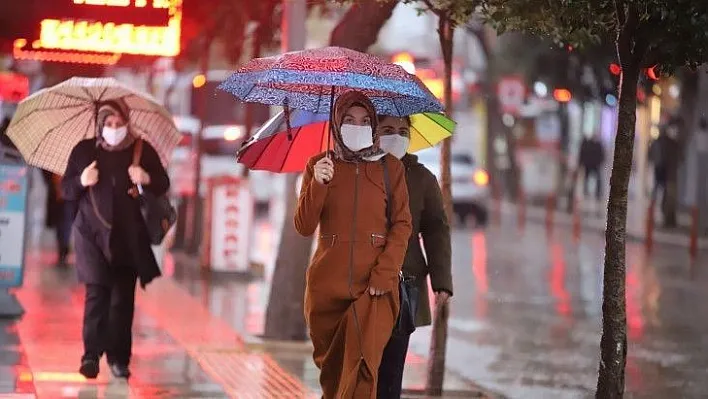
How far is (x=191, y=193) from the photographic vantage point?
22.1 m

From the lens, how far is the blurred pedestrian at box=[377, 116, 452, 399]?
25.2 feet

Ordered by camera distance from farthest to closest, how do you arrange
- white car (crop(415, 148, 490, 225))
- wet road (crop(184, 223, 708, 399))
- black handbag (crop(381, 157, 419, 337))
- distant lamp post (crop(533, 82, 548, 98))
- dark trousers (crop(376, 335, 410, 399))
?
distant lamp post (crop(533, 82, 548, 98)) → white car (crop(415, 148, 490, 225)) → wet road (crop(184, 223, 708, 399)) → dark trousers (crop(376, 335, 410, 399)) → black handbag (crop(381, 157, 419, 337))

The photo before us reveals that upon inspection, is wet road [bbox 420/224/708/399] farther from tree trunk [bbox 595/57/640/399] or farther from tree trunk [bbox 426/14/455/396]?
tree trunk [bbox 595/57/640/399]

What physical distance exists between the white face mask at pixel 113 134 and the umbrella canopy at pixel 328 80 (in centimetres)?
176

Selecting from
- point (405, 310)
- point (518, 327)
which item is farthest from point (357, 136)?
point (518, 327)

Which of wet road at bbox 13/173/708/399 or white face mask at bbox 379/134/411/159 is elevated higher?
white face mask at bbox 379/134/411/159

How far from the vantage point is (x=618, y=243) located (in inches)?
313

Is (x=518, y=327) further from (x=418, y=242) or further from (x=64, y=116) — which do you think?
(x=418, y=242)

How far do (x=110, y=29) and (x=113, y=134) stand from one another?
201 cm

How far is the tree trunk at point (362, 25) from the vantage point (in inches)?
441

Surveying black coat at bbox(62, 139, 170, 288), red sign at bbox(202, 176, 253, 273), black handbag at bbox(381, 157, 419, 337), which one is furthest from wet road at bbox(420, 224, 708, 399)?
black handbag at bbox(381, 157, 419, 337)

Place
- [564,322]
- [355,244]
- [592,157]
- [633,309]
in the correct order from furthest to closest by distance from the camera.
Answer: [592,157] → [633,309] → [564,322] → [355,244]

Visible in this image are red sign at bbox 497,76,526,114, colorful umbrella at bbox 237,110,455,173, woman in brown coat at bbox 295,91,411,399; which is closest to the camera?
woman in brown coat at bbox 295,91,411,399

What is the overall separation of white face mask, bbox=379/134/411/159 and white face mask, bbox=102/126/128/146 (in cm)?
257
